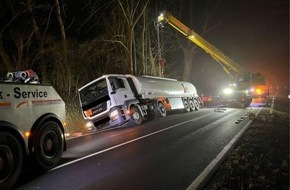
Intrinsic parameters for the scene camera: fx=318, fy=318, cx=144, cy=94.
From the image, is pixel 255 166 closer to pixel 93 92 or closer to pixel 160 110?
pixel 93 92

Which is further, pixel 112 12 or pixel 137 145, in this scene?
pixel 112 12

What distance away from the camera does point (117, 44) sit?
1064 inches

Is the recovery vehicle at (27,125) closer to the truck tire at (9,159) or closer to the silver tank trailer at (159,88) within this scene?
the truck tire at (9,159)

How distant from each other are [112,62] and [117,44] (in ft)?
5.36

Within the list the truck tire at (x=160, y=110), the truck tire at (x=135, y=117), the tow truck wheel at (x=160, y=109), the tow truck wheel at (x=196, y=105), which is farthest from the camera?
the tow truck wheel at (x=196, y=105)

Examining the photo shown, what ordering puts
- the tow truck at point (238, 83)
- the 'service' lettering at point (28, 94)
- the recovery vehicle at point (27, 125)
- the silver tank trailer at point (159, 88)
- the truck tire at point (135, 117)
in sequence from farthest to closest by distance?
the tow truck at point (238, 83), the silver tank trailer at point (159, 88), the truck tire at point (135, 117), the 'service' lettering at point (28, 94), the recovery vehicle at point (27, 125)

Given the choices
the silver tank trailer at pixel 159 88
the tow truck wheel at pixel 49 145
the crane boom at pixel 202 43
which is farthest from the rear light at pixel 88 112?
the crane boom at pixel 202 43

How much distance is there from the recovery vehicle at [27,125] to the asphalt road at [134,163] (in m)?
0.39

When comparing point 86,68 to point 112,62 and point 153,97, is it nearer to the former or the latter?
point 112,62

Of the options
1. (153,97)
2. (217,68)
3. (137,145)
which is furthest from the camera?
(217,68)

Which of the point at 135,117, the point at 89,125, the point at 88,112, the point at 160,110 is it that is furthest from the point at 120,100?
the point at 160,110

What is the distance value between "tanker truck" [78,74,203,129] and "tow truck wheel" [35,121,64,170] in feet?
22.1

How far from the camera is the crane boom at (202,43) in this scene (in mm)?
24016

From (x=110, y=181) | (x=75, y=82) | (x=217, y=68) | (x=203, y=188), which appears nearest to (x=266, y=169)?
(x=203, y=188)
